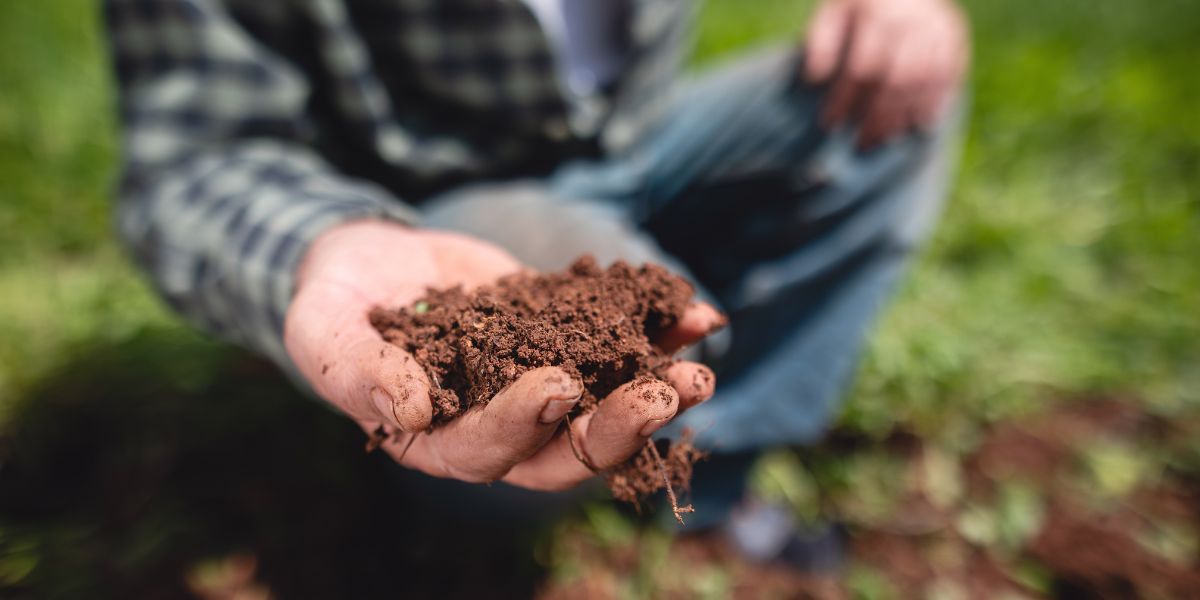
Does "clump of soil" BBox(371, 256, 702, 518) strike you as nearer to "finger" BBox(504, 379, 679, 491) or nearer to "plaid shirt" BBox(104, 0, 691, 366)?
"finger" BBox(504, 379, 679, 491)

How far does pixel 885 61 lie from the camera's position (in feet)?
5.36

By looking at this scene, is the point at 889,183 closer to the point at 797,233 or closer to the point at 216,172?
the point at 797,233

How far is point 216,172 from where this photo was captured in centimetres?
146

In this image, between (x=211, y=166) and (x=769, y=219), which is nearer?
(x=211, y=166)

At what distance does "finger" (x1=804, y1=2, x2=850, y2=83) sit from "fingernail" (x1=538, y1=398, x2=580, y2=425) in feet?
4.11

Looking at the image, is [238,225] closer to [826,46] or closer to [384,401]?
[384,401]

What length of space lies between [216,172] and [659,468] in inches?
43.9

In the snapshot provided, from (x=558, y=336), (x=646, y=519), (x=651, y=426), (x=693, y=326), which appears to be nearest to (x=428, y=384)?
(x=558, y=336)

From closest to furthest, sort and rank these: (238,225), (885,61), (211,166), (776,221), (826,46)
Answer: (238,225)
(211,166)
(885,61)
(826,46)
(776,221)

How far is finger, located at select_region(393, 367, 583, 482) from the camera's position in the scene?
894mm

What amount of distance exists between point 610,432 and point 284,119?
1107 millimetres

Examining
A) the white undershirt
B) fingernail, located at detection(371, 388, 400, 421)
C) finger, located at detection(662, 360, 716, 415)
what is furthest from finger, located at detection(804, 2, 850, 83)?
fingernail, located at detection(371, 388, 400, 421)

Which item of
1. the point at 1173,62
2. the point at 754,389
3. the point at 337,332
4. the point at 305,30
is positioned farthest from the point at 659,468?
the point at 1173,62

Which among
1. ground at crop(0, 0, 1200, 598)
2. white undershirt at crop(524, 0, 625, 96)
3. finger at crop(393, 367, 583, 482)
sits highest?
white undershirt at crop(524, 0, 625, 96)
